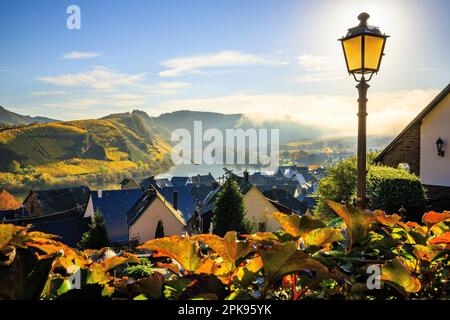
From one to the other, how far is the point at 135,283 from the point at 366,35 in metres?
4.24

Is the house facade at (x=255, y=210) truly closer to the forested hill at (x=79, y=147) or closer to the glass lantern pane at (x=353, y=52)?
the glass lantern pane at (x=353, y=52)

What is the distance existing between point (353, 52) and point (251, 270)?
158 inches

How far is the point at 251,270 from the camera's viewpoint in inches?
50.6

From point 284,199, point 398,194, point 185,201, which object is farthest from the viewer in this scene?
point 284,199

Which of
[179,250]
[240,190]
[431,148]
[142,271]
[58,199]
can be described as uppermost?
[431,148]

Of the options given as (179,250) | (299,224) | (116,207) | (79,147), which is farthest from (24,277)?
(79,147)

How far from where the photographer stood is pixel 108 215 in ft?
107

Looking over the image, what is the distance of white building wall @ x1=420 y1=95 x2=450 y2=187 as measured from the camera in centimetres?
1481

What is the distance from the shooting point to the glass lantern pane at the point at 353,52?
4.57 m

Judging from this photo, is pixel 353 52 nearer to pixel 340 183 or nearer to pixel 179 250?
pixel 179 250

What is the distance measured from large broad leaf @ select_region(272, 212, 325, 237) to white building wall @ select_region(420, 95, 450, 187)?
50.9ft

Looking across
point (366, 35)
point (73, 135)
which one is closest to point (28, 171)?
point (73, 135)
